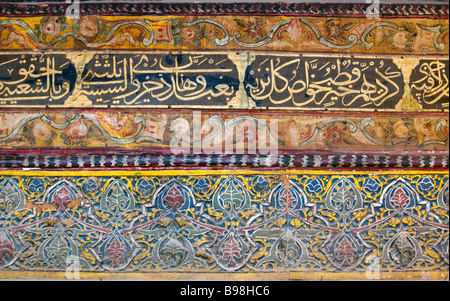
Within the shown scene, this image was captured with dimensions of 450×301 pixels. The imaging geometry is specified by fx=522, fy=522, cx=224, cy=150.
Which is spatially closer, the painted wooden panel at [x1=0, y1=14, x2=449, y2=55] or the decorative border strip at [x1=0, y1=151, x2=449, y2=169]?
the decorative border strip at [x1=0, y1=151, x2=449, y2=169]

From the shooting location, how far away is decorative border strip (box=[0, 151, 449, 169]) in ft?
13.5

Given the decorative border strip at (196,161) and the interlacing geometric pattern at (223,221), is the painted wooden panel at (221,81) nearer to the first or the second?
the decorative border strip at (196,161)

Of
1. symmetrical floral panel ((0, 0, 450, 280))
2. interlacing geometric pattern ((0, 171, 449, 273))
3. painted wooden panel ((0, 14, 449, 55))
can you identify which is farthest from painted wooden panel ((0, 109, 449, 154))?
painted wooden panel ((0, 14, 449, 55))

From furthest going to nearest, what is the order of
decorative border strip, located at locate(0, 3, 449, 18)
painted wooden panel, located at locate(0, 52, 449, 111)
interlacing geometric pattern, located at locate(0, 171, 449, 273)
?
decorative border strip, located at locate(0, 3, 449, 18) → painted wooden panel, located at locate(0, 52, 449, 111) → interlacing geometric pattern, located at locate(0, 171, 449, 273)

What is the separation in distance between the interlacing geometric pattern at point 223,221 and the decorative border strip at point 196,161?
0.07 m

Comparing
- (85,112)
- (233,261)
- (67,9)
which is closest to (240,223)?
(233,261)

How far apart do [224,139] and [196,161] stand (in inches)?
11.6

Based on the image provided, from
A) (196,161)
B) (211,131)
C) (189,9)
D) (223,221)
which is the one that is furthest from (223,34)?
(223,221)

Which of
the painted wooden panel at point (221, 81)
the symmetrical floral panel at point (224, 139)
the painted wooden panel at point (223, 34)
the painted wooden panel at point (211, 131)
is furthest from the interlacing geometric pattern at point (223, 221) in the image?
the painted wooden panel at point (223, 34)

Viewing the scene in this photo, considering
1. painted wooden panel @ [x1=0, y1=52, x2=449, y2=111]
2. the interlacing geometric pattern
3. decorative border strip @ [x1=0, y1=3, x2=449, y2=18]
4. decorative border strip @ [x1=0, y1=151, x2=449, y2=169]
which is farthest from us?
decorative border strip @ [x1=0, y1=3, x2=449, y2=18]

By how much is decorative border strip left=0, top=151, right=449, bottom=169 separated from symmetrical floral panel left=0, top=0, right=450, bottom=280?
12 mm

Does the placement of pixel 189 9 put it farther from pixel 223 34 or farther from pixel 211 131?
pixel 211 131

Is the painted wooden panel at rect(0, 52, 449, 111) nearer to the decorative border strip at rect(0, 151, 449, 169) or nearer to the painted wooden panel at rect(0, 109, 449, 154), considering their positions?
the painted wooden panel at rect(0, 109, 449, 154)
